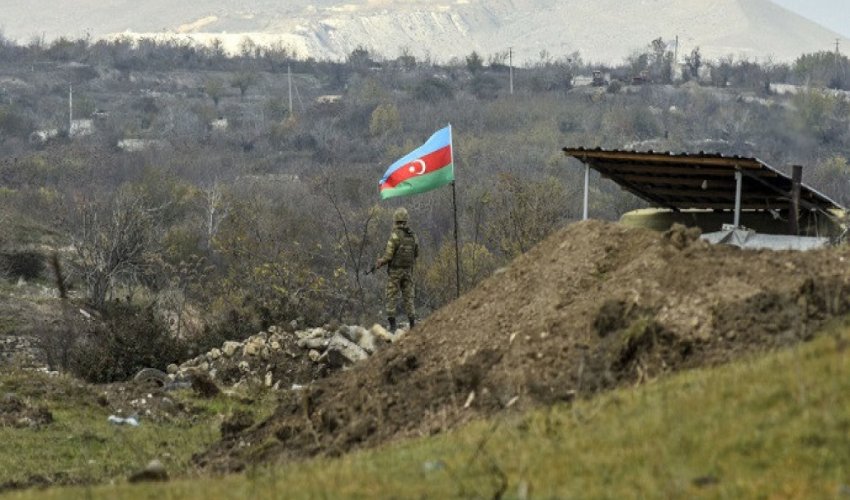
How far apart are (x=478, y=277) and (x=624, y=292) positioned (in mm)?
31481

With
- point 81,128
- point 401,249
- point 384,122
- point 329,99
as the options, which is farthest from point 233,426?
point 329,99


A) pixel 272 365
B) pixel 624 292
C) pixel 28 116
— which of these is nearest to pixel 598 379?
pixel 624 292

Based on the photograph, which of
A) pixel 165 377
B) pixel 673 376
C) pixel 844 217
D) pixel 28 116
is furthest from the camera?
pixel 28 116

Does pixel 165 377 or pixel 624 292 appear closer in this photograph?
pixel 624 292

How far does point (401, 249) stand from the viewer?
87.7 feet

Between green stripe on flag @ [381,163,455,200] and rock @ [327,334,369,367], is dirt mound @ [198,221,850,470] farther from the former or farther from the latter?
green stripe on flag @ [381,163,455,200]

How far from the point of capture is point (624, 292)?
15773 millimetres

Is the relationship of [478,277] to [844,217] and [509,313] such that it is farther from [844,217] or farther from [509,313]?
[509,313]

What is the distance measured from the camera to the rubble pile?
25766 mm

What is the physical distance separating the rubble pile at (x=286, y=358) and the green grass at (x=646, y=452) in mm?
12308

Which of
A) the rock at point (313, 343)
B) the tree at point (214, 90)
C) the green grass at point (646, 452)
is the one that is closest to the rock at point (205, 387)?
the rock at point (313, 343)

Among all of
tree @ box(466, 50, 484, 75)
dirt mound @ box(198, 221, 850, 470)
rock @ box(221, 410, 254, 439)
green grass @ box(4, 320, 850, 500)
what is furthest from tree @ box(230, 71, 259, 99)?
green grass @ box(4, 320, 850, 500)

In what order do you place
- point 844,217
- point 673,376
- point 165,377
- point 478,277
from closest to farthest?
point 673,376
point 844,217
point 165,377
point 478,277

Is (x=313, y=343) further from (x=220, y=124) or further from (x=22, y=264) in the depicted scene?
(x=220, y=124)
